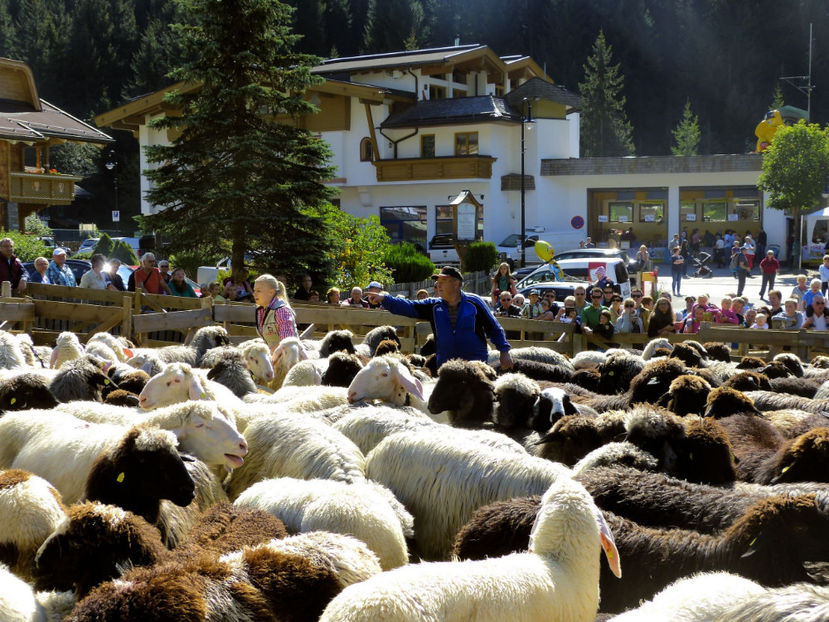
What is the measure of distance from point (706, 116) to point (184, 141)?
79640mm

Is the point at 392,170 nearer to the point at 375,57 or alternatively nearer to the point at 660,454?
the point at 375,57

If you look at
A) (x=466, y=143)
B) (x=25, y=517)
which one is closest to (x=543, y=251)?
(x=466, y=143)

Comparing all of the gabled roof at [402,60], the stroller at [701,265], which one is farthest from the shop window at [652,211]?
the gabled roof at [402,60]

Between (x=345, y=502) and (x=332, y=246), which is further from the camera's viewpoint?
(x=332, y=246)

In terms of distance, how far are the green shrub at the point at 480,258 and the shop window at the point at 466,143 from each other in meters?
Result: 10.3

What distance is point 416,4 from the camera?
3344 inches

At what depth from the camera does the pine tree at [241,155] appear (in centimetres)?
2088

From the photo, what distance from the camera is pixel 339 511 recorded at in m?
4.81

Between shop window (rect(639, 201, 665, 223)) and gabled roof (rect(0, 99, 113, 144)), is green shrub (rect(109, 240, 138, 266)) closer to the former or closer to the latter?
gabled roof (rect(0, 99, 113, 144))

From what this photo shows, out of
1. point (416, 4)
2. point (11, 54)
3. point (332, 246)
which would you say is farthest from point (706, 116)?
point (332, 246)

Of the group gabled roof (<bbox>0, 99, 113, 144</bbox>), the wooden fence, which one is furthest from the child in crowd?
gabled roof (<bbox>0, 99, 113, 144</bbox>)

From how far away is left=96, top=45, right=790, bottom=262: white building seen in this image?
47.6 meters

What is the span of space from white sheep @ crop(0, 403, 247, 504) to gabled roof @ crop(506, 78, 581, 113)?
44.9 meters

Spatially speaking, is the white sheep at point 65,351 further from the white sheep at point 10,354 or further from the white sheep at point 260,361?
the white sheep at point 260,361
